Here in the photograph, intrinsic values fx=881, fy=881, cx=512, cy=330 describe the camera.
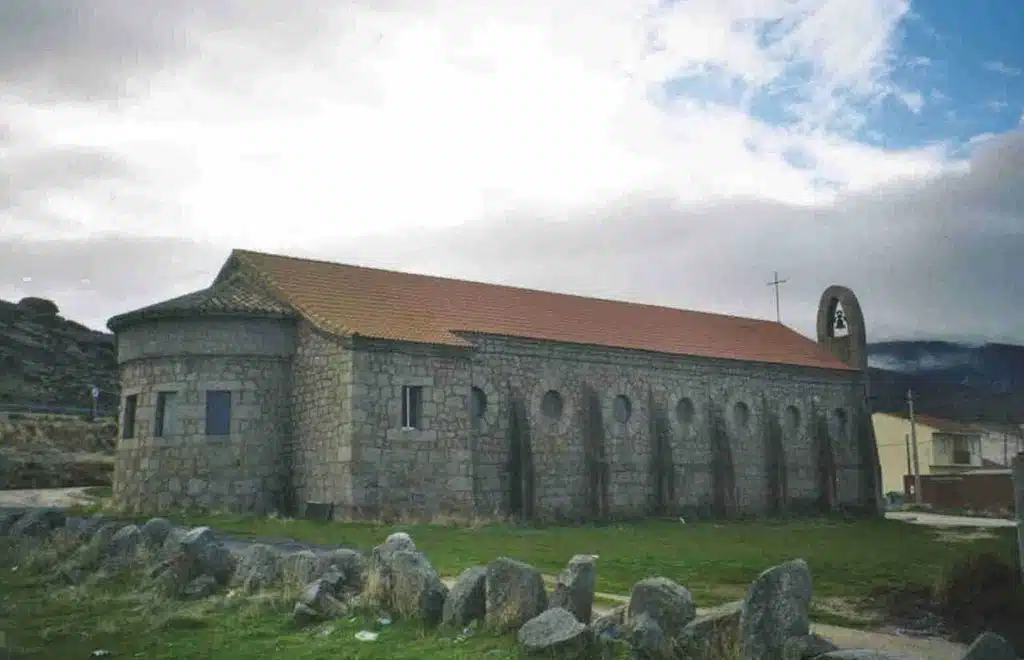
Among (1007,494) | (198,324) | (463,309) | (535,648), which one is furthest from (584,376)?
(1007,494)

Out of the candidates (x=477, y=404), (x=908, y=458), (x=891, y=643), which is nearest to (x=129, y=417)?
(x=477, y=404)

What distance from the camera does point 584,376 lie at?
2833 cm

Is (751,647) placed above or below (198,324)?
below

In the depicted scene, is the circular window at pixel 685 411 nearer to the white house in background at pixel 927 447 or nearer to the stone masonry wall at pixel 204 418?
the stone masonry wall at pixel 204 418

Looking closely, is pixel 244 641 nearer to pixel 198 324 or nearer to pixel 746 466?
pixel 198 324

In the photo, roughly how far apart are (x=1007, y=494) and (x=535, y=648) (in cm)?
4463

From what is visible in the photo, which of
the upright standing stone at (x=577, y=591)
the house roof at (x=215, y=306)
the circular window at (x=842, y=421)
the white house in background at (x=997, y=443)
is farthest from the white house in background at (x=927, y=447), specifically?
the upright standing stone at (x=577, y=591)

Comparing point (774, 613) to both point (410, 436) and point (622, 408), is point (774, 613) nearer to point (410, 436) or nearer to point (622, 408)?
point (410, 436)

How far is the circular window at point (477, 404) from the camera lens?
25188 millimetres

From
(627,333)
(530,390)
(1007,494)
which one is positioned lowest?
(1007,494)

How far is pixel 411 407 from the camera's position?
77.0 ft

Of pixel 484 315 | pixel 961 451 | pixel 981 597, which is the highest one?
pixel 484 315

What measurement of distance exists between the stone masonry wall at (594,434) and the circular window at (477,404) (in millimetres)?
50

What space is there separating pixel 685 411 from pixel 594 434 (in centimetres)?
513
